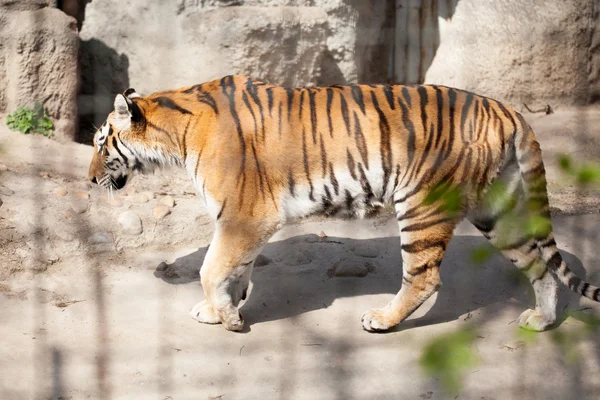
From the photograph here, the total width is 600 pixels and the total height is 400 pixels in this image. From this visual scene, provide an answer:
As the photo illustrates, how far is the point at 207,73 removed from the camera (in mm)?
5133

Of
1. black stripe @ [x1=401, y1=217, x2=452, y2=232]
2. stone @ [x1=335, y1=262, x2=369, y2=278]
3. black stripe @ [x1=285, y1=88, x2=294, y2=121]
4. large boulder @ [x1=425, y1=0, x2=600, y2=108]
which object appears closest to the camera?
black stripe @ [x1=401, y1=217, x2=452, y2=232]

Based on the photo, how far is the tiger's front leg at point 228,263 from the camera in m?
3.18

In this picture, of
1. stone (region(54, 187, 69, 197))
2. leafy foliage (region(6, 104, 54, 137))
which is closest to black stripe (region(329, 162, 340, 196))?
stone (region(54, 187, 69, 197))

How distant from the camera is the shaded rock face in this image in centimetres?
466

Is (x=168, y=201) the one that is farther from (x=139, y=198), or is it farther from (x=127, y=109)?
(x=127, y=109)

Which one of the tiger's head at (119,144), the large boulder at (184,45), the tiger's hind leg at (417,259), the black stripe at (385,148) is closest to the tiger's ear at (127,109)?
the tiger's head at (119,144)

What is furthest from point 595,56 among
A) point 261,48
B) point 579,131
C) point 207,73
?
point 207,73

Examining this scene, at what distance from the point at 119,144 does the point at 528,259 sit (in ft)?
5.95

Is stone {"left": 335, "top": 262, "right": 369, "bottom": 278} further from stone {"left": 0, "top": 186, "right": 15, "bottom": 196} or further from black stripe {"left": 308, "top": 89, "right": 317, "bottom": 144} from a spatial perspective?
stone {"left": 0, "top": 186, "right": 15, "bottom": 196}

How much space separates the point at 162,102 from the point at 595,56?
3.78 m

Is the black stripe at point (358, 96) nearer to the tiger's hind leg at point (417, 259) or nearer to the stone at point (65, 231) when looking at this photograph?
the tiger's hind leg at point (417, 259)

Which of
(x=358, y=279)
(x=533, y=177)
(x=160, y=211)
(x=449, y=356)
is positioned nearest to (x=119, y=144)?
(x=160, y=211)

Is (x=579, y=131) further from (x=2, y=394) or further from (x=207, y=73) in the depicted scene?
(x=2, y=394)

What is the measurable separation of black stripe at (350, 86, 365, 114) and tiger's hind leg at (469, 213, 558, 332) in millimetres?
661
